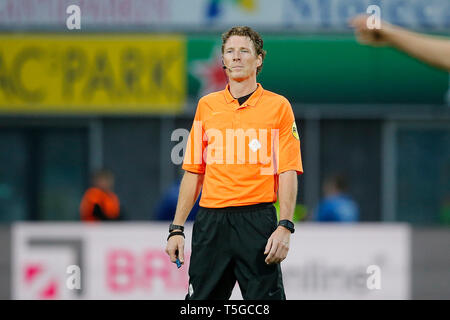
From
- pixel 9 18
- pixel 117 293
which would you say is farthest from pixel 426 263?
pixel 9 18

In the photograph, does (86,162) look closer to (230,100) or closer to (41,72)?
(41,72)

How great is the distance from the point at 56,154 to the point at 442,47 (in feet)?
59.7

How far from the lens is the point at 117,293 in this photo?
9734 millimetres

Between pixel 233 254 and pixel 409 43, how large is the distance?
5.80ft

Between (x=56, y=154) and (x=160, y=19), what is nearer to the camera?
(x=160, y=19)

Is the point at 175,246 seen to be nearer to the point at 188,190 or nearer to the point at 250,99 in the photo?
the point at 188,190

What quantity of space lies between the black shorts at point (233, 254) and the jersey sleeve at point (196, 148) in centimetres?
22

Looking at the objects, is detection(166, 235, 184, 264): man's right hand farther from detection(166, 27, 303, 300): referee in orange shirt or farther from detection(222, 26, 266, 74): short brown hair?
detection(222, 26, 266, 74): short brown hair

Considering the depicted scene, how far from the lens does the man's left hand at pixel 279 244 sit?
11.9 ft

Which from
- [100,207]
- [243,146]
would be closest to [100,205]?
[100,207]

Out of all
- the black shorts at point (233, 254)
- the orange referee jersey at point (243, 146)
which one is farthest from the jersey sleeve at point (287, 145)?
the black shorts at point (233, 254)

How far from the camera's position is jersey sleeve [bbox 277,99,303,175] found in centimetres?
364

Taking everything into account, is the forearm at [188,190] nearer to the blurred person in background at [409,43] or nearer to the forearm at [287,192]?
the forearm at [287,192]

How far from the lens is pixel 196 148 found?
374 centimetres
